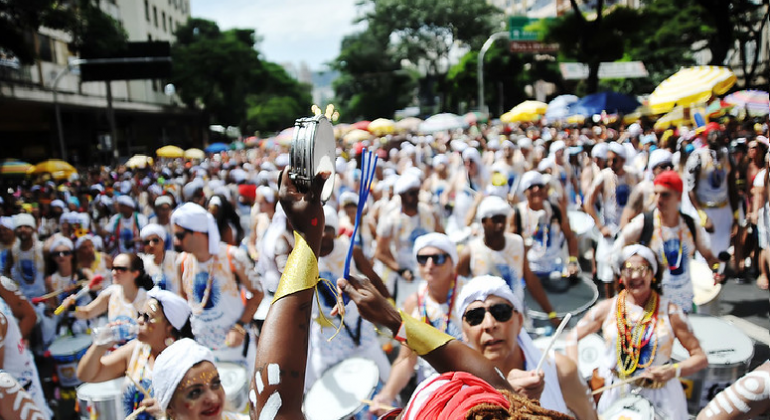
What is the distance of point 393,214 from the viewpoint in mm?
6465

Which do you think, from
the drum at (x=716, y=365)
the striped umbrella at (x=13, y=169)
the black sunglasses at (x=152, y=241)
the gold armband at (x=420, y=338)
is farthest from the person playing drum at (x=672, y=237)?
the striped umbrella at (x=13, y=169)

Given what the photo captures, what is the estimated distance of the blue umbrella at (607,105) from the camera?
1845 cm

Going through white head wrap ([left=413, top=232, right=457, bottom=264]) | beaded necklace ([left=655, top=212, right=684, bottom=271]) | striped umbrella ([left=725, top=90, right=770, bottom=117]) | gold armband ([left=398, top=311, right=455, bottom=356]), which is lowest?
beaded necklace ([left=655, top=212, right=684, bottom=271])

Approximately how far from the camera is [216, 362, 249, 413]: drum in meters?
3.71

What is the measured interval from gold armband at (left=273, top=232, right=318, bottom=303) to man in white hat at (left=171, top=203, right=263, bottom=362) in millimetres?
3353

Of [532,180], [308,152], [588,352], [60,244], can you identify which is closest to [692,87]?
[532,180]

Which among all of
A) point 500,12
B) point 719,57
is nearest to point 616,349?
point 719,57

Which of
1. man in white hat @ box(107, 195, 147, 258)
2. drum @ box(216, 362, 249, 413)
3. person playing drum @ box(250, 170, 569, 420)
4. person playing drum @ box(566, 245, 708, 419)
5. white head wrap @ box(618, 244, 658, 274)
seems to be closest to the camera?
person playing drum @ box(250, 170, 569, 420)

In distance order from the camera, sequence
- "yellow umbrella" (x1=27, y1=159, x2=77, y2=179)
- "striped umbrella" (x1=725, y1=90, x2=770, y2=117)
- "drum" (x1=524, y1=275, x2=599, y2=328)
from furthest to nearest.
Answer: "yellow umbrella" (x1=27, y1=159, x2=77, y2=179), "striped umbrella" (x1=725, y1=90, x2=770, y2=117), "drum" (x1=524, y1=275, x2=599, y2=328)

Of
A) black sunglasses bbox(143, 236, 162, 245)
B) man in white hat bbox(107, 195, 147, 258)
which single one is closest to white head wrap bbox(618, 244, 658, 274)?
black sunglasses bbox(143, 236, 162, 245)

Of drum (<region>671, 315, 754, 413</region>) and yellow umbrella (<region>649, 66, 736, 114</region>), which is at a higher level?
yellow umbrella (<region>649, 66, 736, 114</region>)

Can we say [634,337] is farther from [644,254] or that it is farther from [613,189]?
[613,189]

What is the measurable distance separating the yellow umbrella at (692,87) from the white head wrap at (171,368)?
12.3 meters

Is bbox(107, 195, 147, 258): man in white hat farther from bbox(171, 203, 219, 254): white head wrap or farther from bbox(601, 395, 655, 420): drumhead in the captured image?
bbox(601, 395, 655, 420): drumhead
